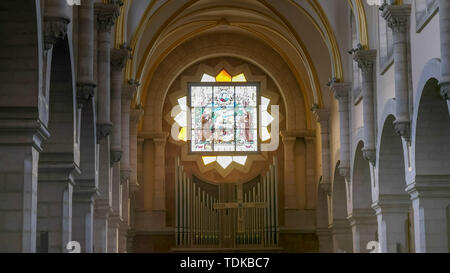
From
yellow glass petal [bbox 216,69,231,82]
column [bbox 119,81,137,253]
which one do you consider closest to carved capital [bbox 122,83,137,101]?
column [bbox 119,81,137,253]

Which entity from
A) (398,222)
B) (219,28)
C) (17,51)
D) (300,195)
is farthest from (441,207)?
(219,28)

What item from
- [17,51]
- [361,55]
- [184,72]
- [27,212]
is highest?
[184,72]

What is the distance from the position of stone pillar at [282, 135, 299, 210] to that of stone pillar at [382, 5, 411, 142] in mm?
15189

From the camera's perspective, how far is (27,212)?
496 inches

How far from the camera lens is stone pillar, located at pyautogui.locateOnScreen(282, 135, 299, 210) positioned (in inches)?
1367

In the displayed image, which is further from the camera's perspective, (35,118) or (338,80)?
(338,80)

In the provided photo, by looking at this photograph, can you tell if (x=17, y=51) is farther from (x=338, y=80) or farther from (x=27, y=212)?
(x=338, y=80)

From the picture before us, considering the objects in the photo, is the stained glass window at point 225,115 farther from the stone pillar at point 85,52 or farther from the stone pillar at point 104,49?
the stone pillar at point 85,52

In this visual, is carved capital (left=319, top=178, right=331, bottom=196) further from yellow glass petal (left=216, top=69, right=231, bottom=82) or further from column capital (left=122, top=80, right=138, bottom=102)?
column capital (left=122, top=80, right=138, bottom=102)

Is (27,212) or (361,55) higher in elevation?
(361,55)

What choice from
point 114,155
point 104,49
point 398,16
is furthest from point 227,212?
point 398,16

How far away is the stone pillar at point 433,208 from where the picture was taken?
738 inches
